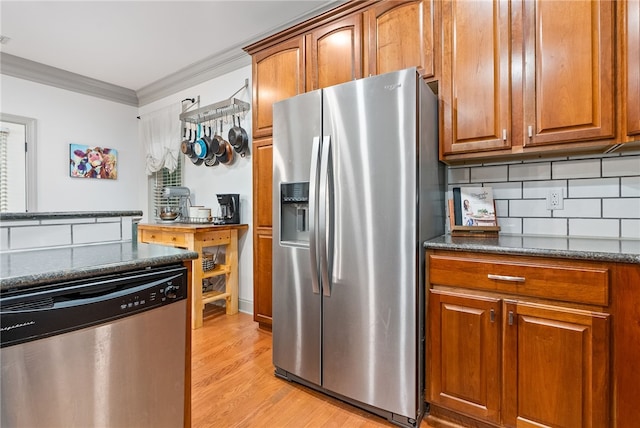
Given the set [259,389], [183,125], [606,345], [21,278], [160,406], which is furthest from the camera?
[183,125]

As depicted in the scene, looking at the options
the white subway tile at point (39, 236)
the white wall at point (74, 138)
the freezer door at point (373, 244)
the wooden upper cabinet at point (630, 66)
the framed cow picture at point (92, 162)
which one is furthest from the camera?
the framed cow picture at point (92, 162)

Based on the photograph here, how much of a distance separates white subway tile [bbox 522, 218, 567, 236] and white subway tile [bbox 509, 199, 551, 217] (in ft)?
0.11

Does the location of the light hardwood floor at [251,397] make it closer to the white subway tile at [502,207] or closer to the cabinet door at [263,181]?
the cabinet door at [263,181]

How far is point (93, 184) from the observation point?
168 inches

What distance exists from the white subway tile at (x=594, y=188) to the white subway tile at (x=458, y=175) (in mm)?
556

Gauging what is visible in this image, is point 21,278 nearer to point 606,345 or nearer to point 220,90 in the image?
point 606,345

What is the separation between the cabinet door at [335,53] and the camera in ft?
7.16

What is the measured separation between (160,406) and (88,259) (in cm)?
59

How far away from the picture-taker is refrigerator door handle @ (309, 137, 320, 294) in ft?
5.87

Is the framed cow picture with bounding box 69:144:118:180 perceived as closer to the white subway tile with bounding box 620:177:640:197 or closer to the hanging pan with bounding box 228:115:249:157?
the hanging pan with bounding box 228:115:249:157

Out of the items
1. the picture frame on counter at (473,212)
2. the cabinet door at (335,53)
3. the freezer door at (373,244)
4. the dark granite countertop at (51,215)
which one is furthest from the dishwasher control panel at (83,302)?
the cabinet door at (335,53)

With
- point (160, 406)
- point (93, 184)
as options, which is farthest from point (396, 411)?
point (93, 184)

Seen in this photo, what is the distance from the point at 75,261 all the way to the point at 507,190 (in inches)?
87.5

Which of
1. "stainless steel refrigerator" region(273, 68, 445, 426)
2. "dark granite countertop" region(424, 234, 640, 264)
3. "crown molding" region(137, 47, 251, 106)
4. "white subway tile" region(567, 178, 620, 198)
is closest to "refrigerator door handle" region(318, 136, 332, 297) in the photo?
"stainless steel refrigerator" region(273, 68, 445, 426)
